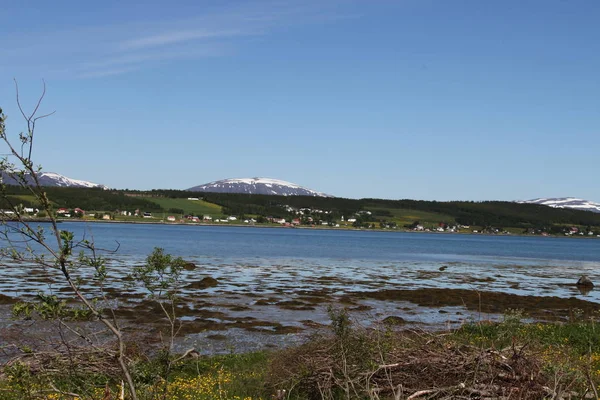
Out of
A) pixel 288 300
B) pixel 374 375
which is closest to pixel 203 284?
pixel 288 300

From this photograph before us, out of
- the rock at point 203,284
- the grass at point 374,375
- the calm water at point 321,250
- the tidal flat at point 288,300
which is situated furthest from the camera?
the calm water at point 321,250

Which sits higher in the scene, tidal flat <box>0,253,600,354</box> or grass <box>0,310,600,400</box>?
grass <box>0,310,600,400</box>

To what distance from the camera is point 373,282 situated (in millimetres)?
47031

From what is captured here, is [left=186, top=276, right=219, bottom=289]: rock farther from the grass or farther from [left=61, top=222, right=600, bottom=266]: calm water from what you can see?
the grass

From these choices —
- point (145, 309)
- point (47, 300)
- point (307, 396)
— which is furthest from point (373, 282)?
point (47, 300)

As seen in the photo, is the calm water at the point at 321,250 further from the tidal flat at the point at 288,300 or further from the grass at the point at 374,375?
the grass at the point at 374,375

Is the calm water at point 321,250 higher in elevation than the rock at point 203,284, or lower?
lower

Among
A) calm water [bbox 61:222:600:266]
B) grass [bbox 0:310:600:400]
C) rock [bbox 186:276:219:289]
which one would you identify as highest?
grass [bbox 0:310:600:400]

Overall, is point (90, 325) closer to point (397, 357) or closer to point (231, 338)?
point (231, 338)

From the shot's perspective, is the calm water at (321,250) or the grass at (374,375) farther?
the calm water at (321,250)

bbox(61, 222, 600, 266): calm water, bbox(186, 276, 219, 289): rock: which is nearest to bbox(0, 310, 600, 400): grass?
bbox(186, 276, 219, 289): rock

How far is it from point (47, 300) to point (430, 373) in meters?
6.04

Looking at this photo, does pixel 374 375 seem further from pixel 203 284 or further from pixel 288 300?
pixel 203 284

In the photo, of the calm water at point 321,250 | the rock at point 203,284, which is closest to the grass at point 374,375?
the rock at point 203,284
